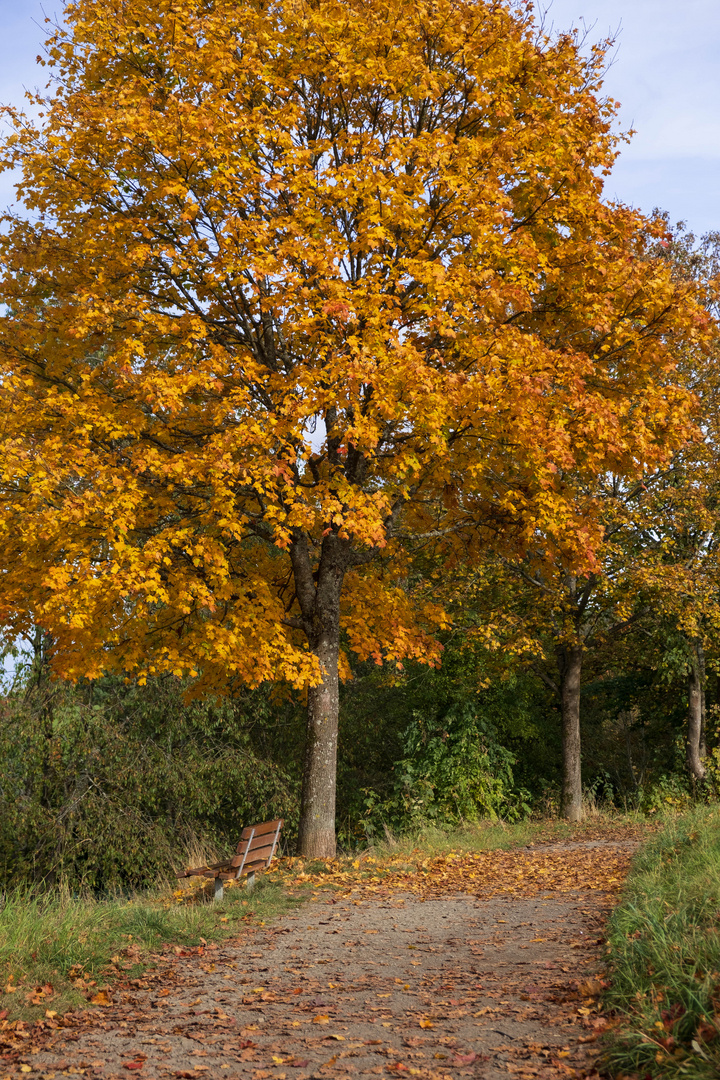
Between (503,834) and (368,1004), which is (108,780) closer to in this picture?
(503,834)

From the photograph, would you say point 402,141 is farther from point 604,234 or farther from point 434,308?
point 604,234

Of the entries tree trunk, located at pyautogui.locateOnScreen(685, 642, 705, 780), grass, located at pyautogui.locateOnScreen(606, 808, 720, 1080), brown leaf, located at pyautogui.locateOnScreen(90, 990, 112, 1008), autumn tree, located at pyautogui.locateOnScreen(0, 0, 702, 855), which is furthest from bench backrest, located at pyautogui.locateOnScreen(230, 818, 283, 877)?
tree trunk, located at pyautogui.locateOnScreen(685, 642, 705, 780)

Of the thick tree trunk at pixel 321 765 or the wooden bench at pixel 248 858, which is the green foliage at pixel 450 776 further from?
the wooden bench at pixel 248 858

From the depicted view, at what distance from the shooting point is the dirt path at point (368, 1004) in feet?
13.8

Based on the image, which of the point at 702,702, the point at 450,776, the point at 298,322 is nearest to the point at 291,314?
the point at 298,322

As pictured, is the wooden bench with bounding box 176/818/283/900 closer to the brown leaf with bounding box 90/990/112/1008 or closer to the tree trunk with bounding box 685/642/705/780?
the brown leaf with bounding box 90/990/112/1008

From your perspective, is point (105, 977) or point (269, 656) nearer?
point (105, 977)

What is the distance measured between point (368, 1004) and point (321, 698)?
589 centimetres

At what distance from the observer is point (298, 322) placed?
9102 millimetres

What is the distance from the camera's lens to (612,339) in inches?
426

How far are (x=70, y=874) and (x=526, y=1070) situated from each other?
1148cm

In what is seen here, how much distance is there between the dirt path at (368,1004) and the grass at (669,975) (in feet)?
0.68

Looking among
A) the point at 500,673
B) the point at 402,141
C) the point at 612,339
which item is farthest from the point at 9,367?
the point at 500,673

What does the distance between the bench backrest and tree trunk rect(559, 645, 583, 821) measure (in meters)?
8.60
